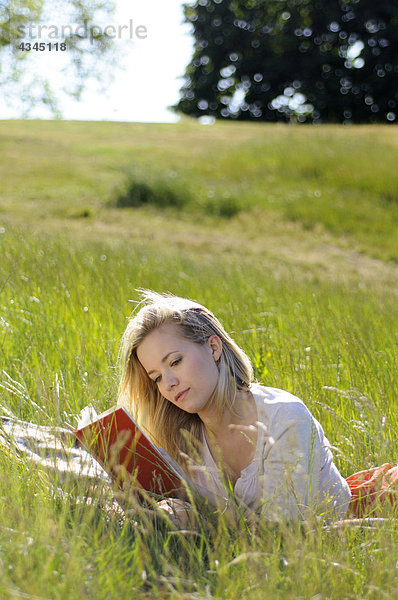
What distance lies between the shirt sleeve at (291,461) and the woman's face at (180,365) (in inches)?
12.7

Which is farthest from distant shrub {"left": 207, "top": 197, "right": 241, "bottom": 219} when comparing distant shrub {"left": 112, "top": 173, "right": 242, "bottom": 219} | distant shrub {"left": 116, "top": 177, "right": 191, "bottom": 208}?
distant shrub {"left": 116, "top": 177, "right": 191, "bottom": 208}

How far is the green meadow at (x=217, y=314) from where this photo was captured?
6.45 ft

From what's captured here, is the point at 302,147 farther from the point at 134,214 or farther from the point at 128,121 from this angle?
the point at 128,121

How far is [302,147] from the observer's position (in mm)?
19859

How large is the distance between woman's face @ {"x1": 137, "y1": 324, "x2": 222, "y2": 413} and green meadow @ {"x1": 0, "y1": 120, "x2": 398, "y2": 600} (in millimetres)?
366

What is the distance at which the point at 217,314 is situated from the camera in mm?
4961

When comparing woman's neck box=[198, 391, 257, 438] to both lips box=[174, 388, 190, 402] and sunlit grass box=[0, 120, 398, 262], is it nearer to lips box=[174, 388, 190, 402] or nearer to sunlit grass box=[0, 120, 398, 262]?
lips box=[174, 388, 190, 402]

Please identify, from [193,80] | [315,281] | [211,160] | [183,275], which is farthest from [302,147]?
[193,80]

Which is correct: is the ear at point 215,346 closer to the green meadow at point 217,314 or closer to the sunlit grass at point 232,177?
the green meadow at point 217,314

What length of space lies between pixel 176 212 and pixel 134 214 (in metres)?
1.02

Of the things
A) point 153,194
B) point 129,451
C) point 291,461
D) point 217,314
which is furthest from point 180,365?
point 153,194

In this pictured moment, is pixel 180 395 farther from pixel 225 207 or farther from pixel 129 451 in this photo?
pixel 225 207

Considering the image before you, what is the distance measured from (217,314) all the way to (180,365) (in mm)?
2125

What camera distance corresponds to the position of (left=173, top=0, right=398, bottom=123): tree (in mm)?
41469
